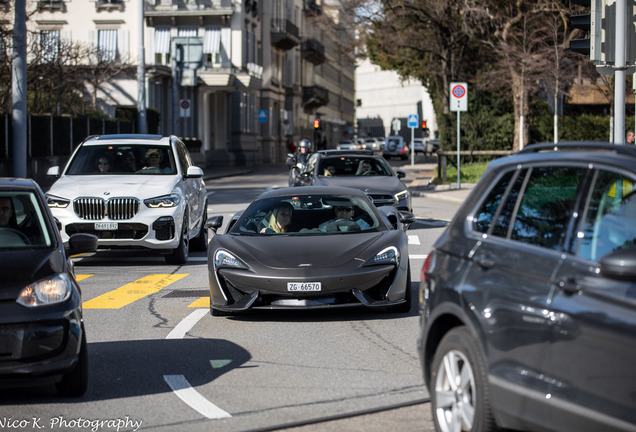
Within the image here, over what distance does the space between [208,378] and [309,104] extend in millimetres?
89692

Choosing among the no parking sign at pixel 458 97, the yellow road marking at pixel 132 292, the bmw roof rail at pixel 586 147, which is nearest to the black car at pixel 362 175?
the yellow road marking at pixel 132 292

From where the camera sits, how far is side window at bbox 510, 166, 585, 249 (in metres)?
5.08

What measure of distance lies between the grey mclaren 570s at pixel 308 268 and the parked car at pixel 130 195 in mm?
4252

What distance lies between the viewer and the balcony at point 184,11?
64.2 metres

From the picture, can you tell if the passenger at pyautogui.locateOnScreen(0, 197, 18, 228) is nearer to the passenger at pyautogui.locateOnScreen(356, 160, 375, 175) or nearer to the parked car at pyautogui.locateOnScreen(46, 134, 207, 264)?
the parked car at pyautogui.locateOnScreen(46, 134, 207, 264)

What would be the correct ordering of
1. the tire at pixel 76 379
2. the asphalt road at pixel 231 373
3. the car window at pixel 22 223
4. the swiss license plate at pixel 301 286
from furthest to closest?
the swiss license plate at pixel 301 286
the car window at pixel 22 223
the tire at pixel 76 379
the asphalt road at pixel 231 373

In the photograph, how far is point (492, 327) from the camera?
517 centimetres

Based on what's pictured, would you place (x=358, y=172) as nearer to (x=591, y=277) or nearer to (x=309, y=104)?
(x=591, y=277)

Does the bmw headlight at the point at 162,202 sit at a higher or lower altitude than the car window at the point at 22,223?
lower

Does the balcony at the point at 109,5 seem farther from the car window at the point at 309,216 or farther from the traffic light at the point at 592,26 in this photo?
the car window at the point at 309,216

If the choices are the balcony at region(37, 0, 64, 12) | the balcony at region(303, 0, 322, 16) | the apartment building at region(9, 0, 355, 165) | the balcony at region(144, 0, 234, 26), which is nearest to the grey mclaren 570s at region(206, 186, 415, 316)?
the apartment building at region(9, 0, 355, 165)

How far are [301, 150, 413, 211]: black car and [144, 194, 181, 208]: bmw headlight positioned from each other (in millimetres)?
5429

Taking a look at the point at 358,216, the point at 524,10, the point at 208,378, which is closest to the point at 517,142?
the point at 524,10

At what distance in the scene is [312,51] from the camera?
314 ft
